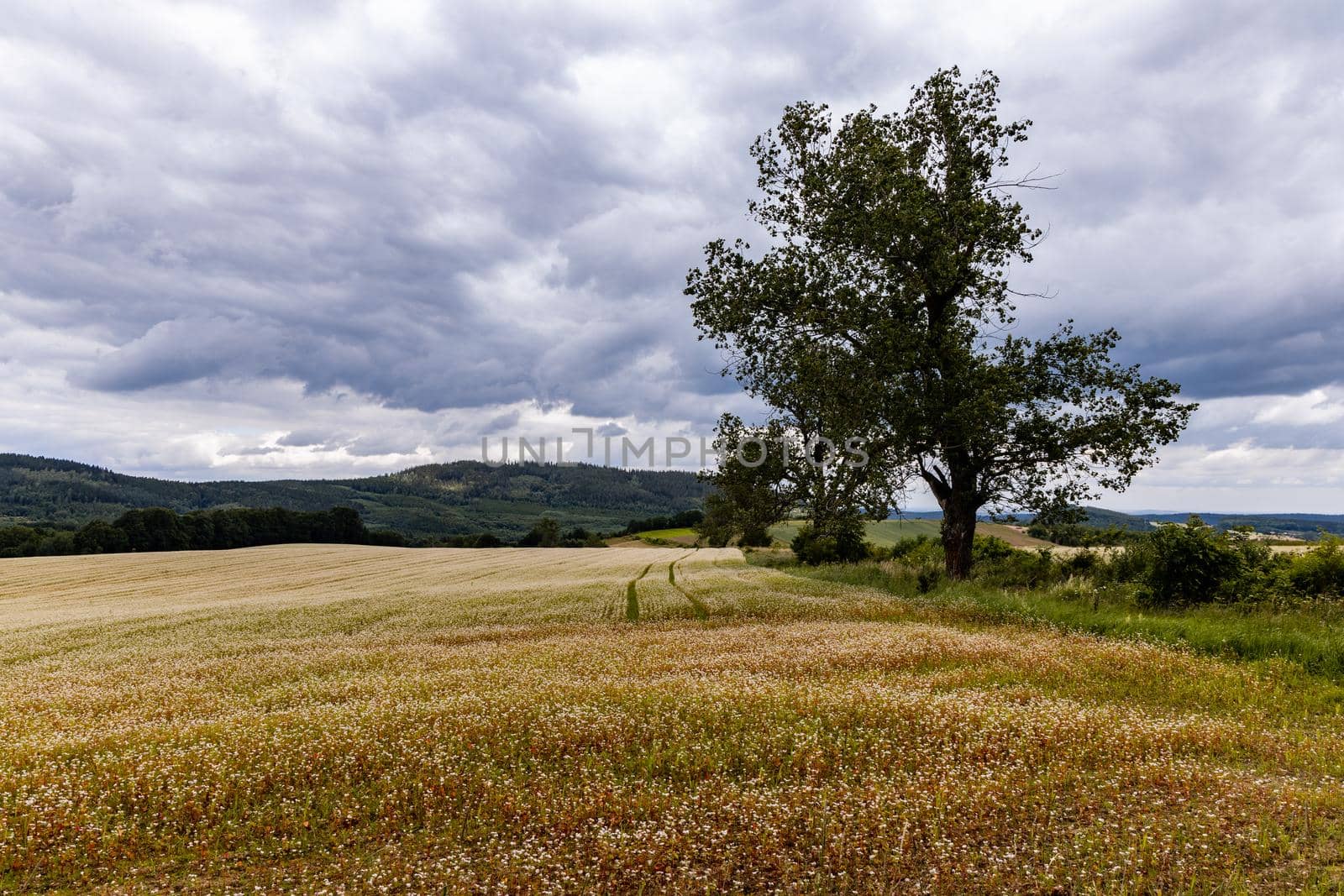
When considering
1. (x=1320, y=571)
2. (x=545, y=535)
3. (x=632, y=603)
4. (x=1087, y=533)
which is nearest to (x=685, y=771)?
(x=632, y=603)

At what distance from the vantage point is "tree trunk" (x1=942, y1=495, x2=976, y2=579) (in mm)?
24873

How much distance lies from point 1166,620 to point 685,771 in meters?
14.0

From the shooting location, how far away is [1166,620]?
15.1 meters

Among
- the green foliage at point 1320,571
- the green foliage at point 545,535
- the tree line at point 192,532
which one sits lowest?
the green foliage at point 545,535

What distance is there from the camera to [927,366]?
76.1 feet

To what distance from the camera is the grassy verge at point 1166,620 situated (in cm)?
1213

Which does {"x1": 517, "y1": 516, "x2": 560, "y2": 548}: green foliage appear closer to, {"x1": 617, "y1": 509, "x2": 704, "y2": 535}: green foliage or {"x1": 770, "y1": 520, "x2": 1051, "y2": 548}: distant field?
{"x1": 617, "y1": 509, "x2": 704, "y2": 535}: green foliage

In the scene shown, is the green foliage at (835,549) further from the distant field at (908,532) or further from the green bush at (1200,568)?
the green bush at (1200,568)

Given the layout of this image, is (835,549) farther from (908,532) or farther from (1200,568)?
(908,532)

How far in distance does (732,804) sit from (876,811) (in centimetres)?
140

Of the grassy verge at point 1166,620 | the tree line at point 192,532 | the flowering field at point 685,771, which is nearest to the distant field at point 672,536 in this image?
the tree line at point 192,532

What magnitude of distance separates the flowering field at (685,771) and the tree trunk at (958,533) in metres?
11.2

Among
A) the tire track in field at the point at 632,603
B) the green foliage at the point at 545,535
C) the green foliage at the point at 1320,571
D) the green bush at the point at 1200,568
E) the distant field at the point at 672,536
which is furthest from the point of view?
the green foliage at the point at 545,535

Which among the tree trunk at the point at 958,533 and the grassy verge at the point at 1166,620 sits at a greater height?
the tree trunk at the point at 958,533
